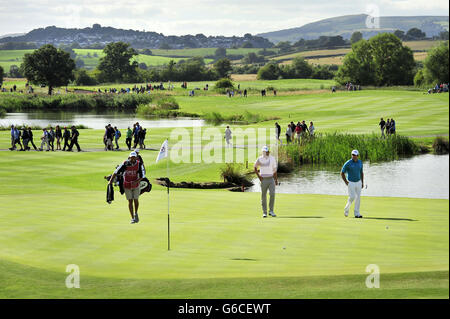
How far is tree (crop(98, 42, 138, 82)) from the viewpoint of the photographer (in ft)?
588

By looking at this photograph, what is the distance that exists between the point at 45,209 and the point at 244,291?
11.2 m

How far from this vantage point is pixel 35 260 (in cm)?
1346

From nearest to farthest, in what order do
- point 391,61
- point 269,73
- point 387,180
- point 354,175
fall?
point 354,175, point 387,180, point 391,61, point 269,73

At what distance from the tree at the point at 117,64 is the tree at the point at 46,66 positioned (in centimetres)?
4172

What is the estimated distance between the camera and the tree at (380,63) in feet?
423

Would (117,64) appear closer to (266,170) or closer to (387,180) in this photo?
(387,180)

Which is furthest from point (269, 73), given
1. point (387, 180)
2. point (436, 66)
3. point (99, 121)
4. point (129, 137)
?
point (387, 180)

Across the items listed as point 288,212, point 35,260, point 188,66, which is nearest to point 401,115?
point 288,212

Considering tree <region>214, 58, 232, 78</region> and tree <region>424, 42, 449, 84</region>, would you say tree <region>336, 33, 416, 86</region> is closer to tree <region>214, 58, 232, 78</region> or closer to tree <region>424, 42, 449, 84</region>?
tree <region>424, 42, 449, 84</region>

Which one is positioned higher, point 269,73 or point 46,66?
point 46,66

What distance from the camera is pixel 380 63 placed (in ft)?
424

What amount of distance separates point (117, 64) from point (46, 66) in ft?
152

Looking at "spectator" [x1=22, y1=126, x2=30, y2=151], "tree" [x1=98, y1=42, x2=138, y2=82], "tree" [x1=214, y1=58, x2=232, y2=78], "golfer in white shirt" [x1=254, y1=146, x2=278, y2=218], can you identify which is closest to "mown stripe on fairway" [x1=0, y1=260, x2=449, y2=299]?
"golfer in white shirt" [x1=254, y1=146, x2=278, y2=218]

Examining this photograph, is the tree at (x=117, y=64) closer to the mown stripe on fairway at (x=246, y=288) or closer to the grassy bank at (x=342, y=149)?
the grassy bank at (x=342, y=149)
